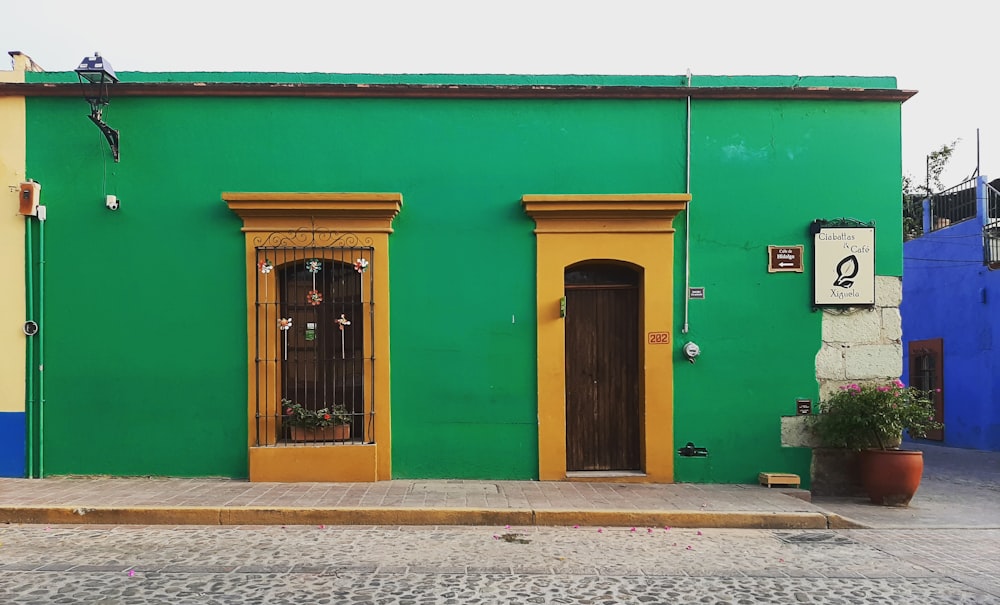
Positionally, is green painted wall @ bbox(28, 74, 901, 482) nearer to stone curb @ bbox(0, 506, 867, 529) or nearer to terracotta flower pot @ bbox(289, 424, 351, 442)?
terracotta flower pot @ bbox(289, 424, 351, 442)

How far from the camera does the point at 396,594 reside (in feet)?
15.4

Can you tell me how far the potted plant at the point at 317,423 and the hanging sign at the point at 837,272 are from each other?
5.40 meters

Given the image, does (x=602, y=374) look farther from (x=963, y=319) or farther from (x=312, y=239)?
(x=963, y=319)

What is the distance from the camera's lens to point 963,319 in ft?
50.3

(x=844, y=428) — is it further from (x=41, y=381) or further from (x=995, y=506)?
(x=41, y=381)

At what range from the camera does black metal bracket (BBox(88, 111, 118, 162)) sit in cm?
781

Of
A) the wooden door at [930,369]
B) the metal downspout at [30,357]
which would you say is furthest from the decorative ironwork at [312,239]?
the wooden door at [930,369]

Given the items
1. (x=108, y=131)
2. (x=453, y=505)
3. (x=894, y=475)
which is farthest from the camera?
(x=108, y=131)

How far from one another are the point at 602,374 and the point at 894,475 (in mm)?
3151

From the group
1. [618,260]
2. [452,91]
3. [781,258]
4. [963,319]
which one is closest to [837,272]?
[781,258]

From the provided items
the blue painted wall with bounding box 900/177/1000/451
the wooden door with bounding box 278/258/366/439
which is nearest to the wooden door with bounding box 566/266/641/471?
the wooden door with bounding box 278/258/366/439

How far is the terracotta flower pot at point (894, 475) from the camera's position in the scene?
7.68m

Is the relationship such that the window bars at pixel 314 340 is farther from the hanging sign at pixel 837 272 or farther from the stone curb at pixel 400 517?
the hanging sign at pixel 837 272

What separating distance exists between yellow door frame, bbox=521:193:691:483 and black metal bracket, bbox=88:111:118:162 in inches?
176
